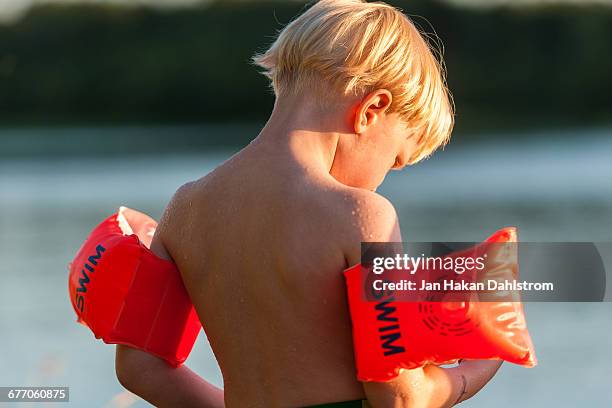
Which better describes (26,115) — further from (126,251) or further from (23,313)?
(126,251)

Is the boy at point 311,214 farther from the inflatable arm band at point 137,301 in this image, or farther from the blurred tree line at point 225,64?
the blurred tree line at point 225,64

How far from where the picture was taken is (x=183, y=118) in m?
26.5

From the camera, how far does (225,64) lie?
88.4 feet

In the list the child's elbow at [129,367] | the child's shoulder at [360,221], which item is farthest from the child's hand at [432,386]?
the child's elbow at [129,367]

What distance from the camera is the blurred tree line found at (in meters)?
25.9

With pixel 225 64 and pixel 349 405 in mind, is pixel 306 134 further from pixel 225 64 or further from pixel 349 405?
pixel 225 64

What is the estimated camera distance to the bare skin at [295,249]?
2.08 meters

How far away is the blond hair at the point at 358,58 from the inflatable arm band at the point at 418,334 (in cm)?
40

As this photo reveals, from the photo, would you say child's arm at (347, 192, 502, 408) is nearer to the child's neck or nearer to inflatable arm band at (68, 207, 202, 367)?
the child's neck

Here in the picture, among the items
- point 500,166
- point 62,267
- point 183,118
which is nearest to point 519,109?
point 183,118

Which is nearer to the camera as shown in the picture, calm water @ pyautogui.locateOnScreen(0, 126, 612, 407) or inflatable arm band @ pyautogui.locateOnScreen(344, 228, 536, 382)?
inflatable arm band @ pyautogui.locateOnScreen(344, 228, 536, 382)

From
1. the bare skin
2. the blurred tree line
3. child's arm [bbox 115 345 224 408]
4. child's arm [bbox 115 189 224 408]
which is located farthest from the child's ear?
the blurred tree line

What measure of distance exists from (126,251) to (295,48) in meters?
0.55

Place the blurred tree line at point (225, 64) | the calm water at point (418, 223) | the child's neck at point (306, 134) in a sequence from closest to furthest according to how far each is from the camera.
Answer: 1. the child's neck at point (306, 134)
2. the calm water at point (418, 223)
3. the blurred tree line at point (225, 64)
